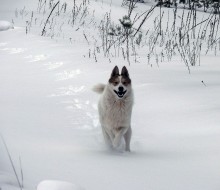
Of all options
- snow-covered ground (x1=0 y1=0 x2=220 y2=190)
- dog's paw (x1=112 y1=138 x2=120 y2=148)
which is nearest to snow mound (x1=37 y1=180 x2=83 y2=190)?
snow-covered ground (x1=0 y1=0 x2=220 y2=190)

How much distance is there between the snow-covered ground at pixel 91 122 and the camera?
283cm

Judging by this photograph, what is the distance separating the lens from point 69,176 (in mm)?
2762

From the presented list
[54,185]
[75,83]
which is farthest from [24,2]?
[54,185]

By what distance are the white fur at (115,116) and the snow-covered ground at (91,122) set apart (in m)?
0.12

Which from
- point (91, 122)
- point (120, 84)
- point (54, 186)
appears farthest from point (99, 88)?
point (54, 186)

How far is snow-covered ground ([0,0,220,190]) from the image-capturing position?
283 cm

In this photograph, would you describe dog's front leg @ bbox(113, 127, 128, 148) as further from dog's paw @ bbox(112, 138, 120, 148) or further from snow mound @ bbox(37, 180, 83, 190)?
snow mound @ bbox(37, 180, 83, 190)

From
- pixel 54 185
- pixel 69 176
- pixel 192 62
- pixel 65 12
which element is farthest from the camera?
pixel 65 12

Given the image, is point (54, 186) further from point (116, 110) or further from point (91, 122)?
point (91, 122)

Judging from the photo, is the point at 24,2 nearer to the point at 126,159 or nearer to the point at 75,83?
the point at 75,83

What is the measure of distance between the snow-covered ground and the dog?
13 centimetres

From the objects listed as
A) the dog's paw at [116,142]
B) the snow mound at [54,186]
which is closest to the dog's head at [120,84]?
the dog's paw at [116,142]

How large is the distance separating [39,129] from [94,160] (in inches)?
48.0

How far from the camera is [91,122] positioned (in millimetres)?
4844
